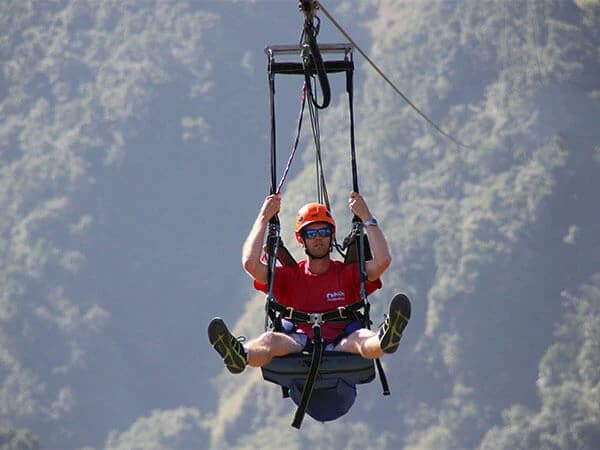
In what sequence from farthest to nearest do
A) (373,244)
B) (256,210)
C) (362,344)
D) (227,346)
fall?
1. (256,210)
2. (373,244)
3. (362,344)
4. (227,346)

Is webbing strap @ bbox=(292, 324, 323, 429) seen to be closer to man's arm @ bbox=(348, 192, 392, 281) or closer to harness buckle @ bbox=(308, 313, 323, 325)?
harness buckle @ bbox=(308, 313, 323, 325)

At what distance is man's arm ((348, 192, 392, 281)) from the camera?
14.2m

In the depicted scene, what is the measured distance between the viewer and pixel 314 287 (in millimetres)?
14570

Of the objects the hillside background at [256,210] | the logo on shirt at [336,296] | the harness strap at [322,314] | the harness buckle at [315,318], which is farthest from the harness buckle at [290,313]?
the hillside background at [256,210]

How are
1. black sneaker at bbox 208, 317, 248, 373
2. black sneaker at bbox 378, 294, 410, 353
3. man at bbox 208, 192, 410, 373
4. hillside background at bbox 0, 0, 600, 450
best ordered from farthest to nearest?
1. hillside background at bbox 0, 0, 600, 450
2. man at bbox 208, 192, 410, 373
3. black sneaker at bbox 208, 317, 248, 373
4. black sneaker at bbox 378, 294, 410, 353

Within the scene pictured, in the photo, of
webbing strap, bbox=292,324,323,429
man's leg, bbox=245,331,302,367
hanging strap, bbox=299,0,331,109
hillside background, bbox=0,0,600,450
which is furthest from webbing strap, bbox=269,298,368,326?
hillside background, bbox=0,0,600,450

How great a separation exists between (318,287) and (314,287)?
4cm

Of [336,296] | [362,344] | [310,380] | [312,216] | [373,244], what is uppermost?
[312,216]

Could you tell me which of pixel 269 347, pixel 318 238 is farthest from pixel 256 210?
pixel 269 347

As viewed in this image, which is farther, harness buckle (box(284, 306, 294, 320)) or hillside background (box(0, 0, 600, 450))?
hillside background (box(0, 0, 600, 450))

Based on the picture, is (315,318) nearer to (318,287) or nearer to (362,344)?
(318,287)

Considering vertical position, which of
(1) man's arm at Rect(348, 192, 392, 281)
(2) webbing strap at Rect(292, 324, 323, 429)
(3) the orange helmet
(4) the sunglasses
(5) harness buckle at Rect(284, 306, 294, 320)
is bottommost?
(2) webbing strap at Rect(292, 324, 323, 429)

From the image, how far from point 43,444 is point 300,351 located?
8349 cm

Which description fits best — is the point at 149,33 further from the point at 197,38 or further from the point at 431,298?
the point at 431,298
